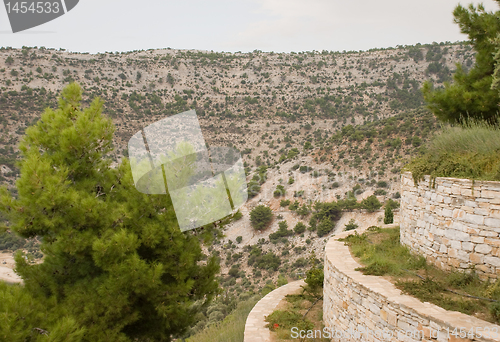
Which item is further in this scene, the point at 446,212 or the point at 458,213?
the point at 446,212

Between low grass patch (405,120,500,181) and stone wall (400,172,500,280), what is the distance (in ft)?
0.70

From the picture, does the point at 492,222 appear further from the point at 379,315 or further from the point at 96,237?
the point at 96,237

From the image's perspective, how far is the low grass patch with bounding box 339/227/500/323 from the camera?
408cm

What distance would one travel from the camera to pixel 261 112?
40.8 meters

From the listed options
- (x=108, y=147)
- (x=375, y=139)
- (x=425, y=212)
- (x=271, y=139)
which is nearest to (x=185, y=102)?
(x=271, y=139)

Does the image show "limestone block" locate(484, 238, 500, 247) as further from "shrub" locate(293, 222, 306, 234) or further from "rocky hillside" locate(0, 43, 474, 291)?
"shrub" locate(293, 222, 306, 234)

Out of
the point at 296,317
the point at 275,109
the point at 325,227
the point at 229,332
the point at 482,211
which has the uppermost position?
the point at 275,109

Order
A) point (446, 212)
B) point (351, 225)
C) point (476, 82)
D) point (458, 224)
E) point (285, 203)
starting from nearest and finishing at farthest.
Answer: point (458, 224) < point (446, 212) < point (476, 82) < point (351, 225) < point (285, 203)

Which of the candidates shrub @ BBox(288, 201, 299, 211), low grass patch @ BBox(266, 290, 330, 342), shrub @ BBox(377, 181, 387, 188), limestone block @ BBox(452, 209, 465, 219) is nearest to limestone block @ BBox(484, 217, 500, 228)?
limestone block @ BBox(452, 209, 465, 219)

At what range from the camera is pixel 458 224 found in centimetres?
481

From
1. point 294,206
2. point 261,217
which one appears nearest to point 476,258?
point 294,206

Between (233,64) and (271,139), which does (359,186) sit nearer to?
(271,139)

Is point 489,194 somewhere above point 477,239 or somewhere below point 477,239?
above

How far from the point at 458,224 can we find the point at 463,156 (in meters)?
1.32
